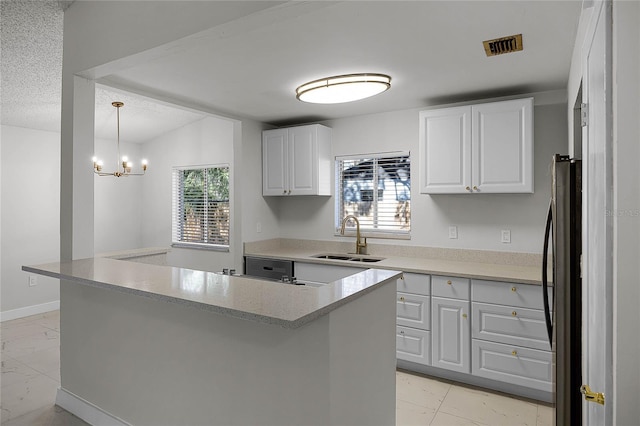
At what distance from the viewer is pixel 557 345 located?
1629 mm

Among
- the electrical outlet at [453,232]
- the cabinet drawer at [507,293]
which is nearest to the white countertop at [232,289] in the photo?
the cabinet drawer at [507,293]

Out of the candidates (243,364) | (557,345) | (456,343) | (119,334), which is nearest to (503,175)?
(456,343)

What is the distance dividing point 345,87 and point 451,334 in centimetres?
211

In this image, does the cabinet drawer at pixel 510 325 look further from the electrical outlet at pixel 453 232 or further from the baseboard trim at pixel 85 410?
the baseboard trim at pixel 85 410

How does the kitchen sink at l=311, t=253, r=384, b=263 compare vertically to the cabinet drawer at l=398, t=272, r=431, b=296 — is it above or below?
→ above

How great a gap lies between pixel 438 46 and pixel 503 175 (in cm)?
130

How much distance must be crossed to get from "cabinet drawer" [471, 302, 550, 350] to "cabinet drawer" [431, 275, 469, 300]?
0.11 m

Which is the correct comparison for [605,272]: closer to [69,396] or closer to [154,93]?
[69,396]

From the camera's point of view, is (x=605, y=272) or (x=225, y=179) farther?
(x=225, y=179)

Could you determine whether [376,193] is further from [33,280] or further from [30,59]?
[33,280]

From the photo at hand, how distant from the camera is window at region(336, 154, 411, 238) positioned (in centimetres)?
398

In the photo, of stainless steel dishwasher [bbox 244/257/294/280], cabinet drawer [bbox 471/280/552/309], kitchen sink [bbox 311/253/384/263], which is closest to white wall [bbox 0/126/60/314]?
stainless steel dishwasher [bbox 244/257/294/280]

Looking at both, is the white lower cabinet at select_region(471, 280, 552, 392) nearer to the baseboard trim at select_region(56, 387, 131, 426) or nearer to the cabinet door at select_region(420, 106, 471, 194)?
the cabinet door at select_region(420, 106, 471, 194)

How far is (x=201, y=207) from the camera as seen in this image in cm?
553
